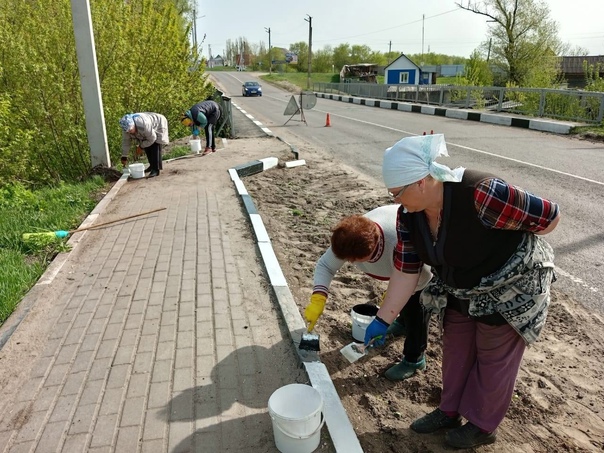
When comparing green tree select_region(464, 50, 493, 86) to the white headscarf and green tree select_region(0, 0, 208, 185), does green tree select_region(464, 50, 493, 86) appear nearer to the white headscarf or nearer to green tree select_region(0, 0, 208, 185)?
green tree select_region(0, 0, 208, 185)

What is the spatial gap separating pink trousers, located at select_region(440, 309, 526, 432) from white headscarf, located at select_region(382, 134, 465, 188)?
2.64 ft

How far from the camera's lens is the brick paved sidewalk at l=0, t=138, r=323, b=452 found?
2424mm

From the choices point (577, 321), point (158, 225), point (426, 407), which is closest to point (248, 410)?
point (426, 407)

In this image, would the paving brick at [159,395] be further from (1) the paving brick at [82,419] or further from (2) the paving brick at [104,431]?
(1) the paving brick at [82,419]

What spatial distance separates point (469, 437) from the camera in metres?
2.38

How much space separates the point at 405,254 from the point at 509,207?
22.8 inches

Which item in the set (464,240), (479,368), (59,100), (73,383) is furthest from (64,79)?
(479,368)

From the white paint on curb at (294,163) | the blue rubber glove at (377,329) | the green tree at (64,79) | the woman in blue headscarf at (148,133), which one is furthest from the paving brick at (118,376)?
the white paint on curb at (294,163)

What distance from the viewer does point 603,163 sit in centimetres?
885

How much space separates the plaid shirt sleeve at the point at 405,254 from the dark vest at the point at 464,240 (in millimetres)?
100

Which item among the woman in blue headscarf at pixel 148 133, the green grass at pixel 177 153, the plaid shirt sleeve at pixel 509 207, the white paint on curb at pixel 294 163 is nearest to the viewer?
the plaid shirt sleeve at pixel 509 207

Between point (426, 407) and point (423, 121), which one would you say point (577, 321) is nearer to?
point (426, 407)

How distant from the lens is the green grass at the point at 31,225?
4.10 metres

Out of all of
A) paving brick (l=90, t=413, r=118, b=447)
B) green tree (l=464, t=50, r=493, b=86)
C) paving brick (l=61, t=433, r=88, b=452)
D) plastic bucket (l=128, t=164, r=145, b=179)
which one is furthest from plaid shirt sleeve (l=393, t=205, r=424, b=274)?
green tree (l=464, t=50, r=493, b=86)
